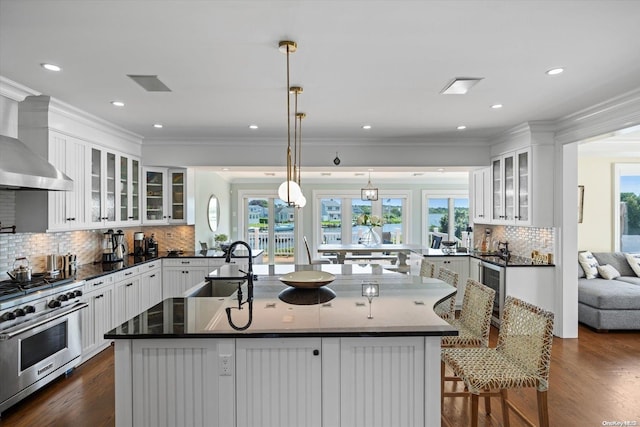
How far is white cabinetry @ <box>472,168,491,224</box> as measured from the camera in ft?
18.8

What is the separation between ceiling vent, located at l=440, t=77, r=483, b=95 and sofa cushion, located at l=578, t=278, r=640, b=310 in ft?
11.1

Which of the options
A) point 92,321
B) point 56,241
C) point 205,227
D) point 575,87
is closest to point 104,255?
point 56,241

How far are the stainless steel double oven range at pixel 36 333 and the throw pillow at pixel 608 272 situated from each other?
672 centimetres

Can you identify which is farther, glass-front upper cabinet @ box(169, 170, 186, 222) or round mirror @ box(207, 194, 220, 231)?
round mirror @ box(207, 194, 220, 231)

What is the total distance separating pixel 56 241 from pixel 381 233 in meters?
7.54

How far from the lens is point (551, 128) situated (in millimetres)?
4656

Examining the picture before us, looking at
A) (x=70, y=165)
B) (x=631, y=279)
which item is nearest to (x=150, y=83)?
(x=70, y=165)

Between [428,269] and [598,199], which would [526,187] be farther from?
[598,199]

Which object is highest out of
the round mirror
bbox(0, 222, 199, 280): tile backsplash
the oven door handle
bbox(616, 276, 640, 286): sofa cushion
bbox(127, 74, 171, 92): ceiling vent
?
bbox(127, 74, 171, 92): ceiling vent

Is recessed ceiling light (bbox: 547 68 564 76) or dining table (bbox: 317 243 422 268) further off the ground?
recessed ceiling light (bbox: 547 68 564 76)

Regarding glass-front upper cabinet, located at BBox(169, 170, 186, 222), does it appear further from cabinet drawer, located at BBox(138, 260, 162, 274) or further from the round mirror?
the round mirror

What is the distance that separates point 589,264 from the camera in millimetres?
5789

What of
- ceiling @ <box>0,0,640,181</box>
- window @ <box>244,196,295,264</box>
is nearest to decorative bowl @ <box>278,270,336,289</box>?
ceiling @ <box>0,0,640,181</box>

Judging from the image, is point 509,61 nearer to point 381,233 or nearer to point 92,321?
point 92,321
